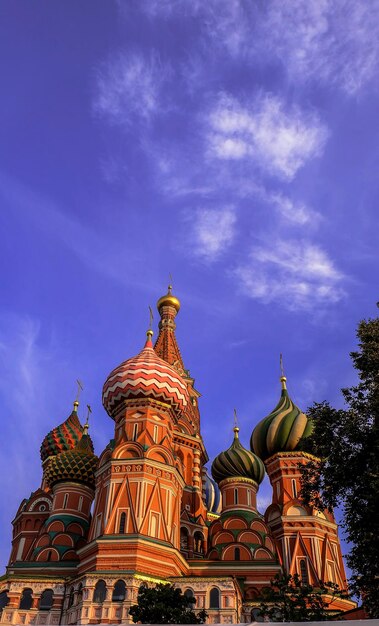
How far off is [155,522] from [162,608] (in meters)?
7.00

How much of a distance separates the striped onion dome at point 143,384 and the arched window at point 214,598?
971cm

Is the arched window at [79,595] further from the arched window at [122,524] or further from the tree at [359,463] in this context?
the tree at [359,463]

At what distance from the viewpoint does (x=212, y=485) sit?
141 ft

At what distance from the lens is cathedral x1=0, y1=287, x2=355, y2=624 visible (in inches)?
906

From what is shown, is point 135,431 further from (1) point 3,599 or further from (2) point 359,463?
(2) point 359,463

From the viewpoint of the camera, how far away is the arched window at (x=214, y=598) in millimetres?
22453

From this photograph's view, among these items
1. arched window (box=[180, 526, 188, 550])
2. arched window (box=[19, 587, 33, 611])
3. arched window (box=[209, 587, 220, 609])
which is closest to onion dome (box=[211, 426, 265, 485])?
arched window (box=[180, 526, 188, 550])

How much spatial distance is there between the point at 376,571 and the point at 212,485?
3080cm

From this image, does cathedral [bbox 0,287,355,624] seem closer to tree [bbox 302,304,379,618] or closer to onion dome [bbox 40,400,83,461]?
onion dome [bbox 40,400,83,461]

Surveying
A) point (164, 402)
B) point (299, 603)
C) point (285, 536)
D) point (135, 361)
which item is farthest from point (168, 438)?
point (299, 603)

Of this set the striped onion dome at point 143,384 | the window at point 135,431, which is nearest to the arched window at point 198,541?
the striped onion dome at point 143,384

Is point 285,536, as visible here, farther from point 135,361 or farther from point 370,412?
point 370,412

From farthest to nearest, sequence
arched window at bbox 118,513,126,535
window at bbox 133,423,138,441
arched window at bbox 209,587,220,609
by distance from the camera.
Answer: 1. window at bbox 133,423,138,441
2. arched window at bbox 118,513,126,535
3. arched window at bbox 209,587,220,609

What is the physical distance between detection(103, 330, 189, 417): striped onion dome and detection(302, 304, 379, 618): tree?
14.8m
